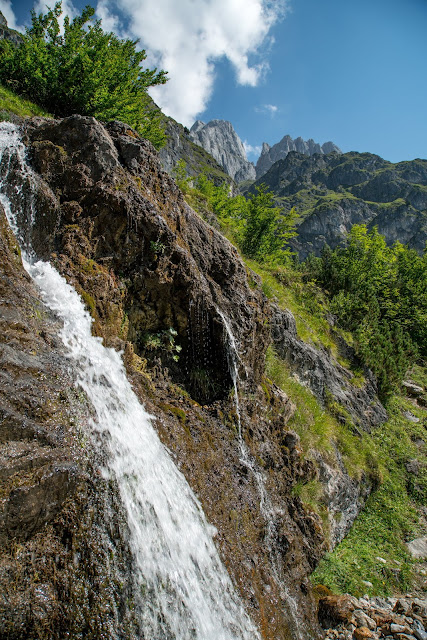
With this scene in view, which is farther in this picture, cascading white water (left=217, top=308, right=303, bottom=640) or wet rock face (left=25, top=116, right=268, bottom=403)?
cascading white water (left=217, top=308, right=303, bottom=640)

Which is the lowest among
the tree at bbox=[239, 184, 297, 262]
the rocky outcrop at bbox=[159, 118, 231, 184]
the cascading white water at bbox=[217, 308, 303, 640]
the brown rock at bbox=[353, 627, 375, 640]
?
the brown rock at bbox=[353, 627, 375, 640]

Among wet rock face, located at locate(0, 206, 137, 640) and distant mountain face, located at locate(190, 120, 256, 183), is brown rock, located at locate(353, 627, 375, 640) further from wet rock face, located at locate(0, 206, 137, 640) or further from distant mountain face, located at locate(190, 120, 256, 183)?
distant mountain face, located at locate(190, 120, 256, 183)

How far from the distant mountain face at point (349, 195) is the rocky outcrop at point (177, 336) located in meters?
103

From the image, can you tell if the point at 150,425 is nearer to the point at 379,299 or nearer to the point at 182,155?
the point at 379,299

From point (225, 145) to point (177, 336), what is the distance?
557 feet

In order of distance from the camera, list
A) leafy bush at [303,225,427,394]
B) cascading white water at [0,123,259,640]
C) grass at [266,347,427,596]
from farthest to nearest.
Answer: leafy bush at [303,225,427,394] → grass at [266,347,427,596] → cascading white water at [0,123,259,640]

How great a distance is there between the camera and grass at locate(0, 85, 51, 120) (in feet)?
25.0

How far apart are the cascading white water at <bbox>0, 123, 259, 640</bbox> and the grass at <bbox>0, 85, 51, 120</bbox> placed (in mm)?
3702

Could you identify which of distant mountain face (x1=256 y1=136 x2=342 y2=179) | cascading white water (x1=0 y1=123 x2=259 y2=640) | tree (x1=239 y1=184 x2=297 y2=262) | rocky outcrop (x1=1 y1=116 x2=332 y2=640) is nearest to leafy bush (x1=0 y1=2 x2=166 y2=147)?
rocky outcrop (x1=1 y1=116 x2=332 y2=640)

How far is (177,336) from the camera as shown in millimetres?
6418

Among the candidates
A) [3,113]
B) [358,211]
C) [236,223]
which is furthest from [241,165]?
[3,113]

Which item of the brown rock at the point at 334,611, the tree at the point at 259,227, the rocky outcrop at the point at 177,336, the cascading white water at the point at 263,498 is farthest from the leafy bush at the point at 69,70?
the brown rock at the point at 334,611

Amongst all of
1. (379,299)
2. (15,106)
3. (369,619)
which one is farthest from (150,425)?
(379,299)

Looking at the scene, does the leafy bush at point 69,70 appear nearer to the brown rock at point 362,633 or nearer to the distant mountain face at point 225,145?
the brown rock at point 362,633
